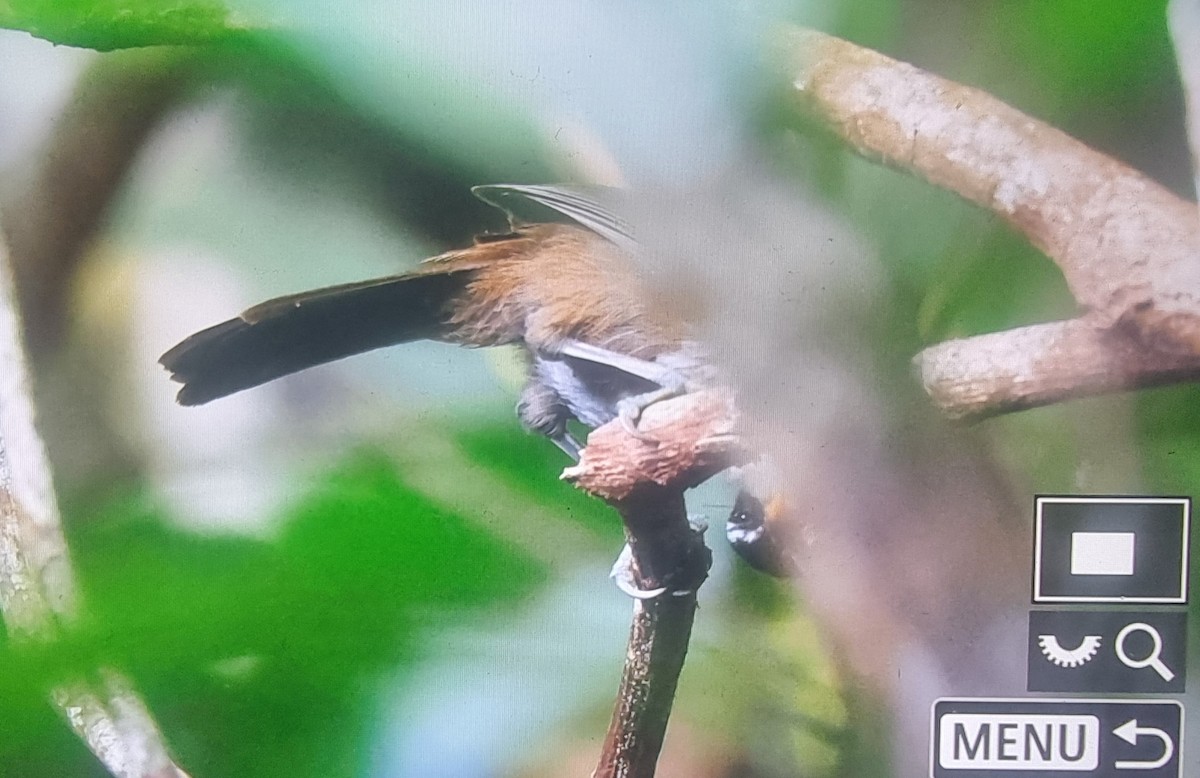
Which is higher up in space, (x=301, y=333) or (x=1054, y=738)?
(x=301, y=333)

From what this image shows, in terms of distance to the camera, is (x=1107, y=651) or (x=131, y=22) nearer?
(x=131, y=22)

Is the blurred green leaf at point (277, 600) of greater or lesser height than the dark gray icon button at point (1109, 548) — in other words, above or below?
below

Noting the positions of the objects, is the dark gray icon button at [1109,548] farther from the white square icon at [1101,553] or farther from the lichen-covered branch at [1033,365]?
the lichen-covered branch at [1033,365]

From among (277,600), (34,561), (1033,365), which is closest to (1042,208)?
(1033,365)

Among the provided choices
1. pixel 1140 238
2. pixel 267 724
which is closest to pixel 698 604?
pixel 267 724

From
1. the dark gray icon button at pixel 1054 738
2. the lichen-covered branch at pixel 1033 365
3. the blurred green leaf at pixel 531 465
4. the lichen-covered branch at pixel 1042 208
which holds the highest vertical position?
the lichen-covered branch at pixel 1042 208

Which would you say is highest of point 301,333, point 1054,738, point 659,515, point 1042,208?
point 1042,208

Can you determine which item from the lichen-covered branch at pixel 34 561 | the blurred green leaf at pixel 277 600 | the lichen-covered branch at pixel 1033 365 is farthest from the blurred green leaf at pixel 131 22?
the lichen-covered branch at pixel 1033 365

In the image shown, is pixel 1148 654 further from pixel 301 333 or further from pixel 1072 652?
pixel 301 333
